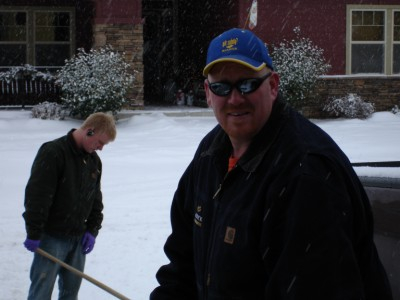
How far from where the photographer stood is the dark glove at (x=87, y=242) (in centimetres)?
496

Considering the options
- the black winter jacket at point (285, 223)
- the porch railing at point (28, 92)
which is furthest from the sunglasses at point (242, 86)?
the porch railing at point (28, 92)

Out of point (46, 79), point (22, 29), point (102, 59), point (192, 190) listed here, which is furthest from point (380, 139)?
point (192, 190)

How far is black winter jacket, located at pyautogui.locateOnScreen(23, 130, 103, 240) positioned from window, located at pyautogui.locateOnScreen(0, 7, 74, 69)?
15.0 m

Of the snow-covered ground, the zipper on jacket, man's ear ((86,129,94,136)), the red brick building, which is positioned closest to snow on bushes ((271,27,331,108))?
the red brick building

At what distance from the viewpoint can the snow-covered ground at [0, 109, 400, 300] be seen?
6.38m

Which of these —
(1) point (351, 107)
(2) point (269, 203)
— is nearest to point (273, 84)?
(2) point (269, 203)

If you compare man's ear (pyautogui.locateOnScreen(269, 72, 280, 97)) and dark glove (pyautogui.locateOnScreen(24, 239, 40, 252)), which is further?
dark glove (pyautogui.locateOnScreen(24, 239, 40, 252))

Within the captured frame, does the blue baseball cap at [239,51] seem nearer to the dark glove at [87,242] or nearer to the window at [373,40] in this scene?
the dark glove at [87,242]

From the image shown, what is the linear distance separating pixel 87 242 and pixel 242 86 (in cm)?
304

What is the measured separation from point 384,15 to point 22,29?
10.8 m

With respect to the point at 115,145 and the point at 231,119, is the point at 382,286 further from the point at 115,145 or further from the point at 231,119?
the point at 115,145

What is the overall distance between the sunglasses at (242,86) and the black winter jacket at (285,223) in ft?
0.35

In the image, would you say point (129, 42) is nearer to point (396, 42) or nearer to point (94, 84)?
point (94, 84)

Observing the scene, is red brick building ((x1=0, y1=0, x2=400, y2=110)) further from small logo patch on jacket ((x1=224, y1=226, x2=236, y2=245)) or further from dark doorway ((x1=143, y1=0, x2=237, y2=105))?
small logo patch on jacket ((x1=224, y1=226, x2=236, y2=245))
